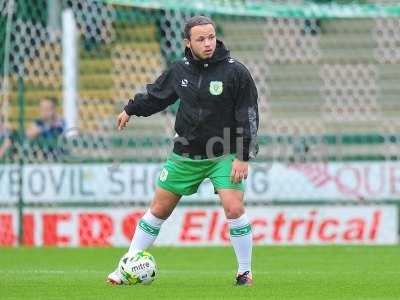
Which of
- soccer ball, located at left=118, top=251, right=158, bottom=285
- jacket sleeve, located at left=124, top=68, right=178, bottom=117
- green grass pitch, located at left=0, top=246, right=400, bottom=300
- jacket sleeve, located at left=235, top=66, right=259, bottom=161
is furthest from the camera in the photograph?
jacket sleeve, located at left=124, top=68, right=178, bottom=117

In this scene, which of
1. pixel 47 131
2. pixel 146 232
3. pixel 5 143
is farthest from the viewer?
pixel 47 131

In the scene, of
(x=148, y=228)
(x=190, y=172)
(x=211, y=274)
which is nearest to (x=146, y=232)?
(x=148, y=228)

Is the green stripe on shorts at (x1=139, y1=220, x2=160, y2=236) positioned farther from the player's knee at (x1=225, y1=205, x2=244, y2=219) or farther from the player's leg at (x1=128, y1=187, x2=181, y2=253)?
the player's knee at (x1=225, y1=205, x2=244, y2=219)

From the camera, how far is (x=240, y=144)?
29.9ft

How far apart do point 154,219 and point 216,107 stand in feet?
3.25

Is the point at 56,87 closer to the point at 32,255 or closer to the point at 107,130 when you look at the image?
the point at 107,130

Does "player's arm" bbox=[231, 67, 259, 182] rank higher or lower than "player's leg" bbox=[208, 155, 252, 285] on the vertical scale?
higher

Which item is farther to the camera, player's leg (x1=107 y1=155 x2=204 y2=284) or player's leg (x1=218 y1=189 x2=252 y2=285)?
player's leg (x1=107 y1=155 x2=204 y2=284)

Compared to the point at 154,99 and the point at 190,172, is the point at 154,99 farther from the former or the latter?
the point at 190,172

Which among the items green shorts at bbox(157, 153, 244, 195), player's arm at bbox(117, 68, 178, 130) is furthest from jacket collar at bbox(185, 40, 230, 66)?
green shorts at bbox(157, 153, 244, 195)

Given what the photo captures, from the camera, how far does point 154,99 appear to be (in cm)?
955

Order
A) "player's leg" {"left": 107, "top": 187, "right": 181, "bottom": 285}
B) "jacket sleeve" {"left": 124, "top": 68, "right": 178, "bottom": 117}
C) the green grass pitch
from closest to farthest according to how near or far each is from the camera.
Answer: the green grass pitch
"player's leg" {"left": 107, "top": 187, "right": 181, "bottom": 285}
"jacket sleeve" {"left": 124, "top": 68, "right": 178, "bottom": 117}

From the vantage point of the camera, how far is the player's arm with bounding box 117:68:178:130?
949 cm

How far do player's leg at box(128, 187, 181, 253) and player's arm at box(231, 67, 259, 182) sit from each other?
1.94ft
